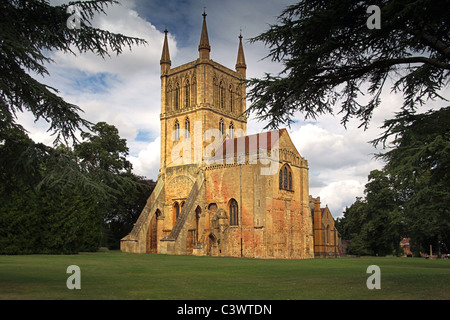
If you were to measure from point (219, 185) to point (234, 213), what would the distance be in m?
3.20

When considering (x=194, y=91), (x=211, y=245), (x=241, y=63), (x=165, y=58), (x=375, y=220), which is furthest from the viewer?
(x=241, y=63)

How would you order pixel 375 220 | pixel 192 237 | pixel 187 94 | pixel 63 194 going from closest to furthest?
pixel 63 194
pixel 192 237
pixel 375 220
pixel 187 94

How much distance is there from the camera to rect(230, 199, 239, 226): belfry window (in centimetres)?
4122

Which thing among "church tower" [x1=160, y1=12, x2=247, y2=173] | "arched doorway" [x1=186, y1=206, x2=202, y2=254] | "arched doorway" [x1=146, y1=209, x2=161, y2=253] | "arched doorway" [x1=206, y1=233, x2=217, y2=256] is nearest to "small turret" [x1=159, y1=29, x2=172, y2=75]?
"church tower" [x1=160, y1=12, x2=247, y2=173]

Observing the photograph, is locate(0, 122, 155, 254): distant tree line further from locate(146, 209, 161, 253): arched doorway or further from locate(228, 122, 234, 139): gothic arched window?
locate(228, 122, 234, 139): gothic arched window

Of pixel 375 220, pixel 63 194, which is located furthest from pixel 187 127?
pixel 63 194

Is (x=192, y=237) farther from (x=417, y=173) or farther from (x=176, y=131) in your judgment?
(x=417, y=173)

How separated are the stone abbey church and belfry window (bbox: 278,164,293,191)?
95 mm

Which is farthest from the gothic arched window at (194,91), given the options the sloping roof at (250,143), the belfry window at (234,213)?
the belfry window at (234,213)

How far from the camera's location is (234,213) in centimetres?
4153

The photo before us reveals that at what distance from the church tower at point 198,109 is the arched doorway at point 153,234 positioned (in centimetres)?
559

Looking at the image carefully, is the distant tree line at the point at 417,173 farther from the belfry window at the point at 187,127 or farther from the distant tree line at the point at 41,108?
the belfry window at the point at 187,127
